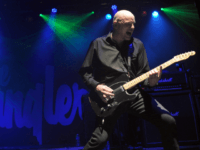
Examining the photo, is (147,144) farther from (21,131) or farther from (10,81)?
(10,81)

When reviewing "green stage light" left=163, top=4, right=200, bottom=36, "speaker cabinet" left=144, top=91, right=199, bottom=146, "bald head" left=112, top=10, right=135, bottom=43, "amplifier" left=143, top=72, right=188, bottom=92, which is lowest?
"speaker cabinet" left=144, top=91, right=199, bottom=146

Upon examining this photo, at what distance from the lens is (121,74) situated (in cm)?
184

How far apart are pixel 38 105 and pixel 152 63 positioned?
3469 mm

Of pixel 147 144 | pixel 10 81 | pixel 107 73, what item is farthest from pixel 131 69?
pixel 10 81

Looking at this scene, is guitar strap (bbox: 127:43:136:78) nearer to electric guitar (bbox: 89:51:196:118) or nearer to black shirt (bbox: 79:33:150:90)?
black shirt (bbox: 79:33:150:90)

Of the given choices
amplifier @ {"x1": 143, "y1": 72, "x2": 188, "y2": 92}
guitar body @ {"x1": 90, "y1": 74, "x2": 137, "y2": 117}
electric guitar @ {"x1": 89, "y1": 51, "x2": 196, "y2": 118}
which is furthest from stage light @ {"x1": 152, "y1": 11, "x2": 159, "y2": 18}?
guitar body @ {"x1": 90, "y1": 74, "x2": 137, "y2": 117}

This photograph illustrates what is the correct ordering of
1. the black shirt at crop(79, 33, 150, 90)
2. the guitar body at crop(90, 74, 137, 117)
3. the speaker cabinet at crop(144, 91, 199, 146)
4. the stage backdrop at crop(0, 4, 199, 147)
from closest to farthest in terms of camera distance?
the guitar body at crop(90, 74, 137, 117) → the black shirt at crop(79, 33, 150, 90) → the speaker cabinet at crop(144, 91, 199, 146) → the stage backdrop at crop(0, 4, 199, 147)

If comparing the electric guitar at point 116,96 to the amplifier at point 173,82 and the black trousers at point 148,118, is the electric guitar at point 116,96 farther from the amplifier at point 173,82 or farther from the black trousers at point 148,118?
the amplifier at point 173,82

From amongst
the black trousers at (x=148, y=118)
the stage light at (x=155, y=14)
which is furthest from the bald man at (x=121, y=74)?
the stage light at (x=155, y=14)

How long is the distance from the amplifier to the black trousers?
60.9 inches

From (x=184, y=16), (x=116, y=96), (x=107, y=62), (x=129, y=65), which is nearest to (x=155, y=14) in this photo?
(x=184, y=16)

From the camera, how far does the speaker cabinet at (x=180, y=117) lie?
2875mm

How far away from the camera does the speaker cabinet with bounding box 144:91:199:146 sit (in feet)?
9.43

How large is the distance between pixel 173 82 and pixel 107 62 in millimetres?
1846
